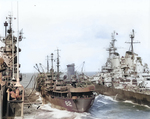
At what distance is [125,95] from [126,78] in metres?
6.82

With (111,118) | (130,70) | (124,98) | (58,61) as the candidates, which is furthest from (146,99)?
(58,61)

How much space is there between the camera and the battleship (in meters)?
40.6

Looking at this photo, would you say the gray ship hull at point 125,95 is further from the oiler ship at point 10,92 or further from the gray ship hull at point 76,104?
the oiler ship at point 10,92

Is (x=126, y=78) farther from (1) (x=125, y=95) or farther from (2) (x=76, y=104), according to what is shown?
(2) (x=76, y=104)

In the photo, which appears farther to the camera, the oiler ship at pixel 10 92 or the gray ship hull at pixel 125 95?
the gray ship hull at pixel 125 95

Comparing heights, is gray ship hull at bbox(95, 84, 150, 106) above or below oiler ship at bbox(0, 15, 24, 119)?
below

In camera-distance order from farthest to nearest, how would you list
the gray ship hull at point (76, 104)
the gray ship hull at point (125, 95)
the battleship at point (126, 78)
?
the battleship at point (126, 78), the gray ship hull at point (125, 95), the gray ship hull at point (76, 104)

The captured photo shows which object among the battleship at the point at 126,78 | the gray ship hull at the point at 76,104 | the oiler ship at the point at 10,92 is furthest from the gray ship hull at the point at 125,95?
the oiler ship at the point at 10,92

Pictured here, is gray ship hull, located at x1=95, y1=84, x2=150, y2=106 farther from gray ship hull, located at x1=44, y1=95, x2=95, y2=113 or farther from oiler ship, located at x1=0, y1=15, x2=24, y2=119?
oiler ship, located at x1=0, y1=15, x2=24, y2=119

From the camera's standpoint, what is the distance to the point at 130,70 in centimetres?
5031

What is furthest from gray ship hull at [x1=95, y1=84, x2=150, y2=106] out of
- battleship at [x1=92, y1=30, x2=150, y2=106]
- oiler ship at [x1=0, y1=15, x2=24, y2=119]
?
oiler ship at [x1=0, y1=15, x2=24, y2=119]

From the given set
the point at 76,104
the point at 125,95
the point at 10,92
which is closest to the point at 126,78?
the point at 125,95

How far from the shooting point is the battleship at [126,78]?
40594 mm

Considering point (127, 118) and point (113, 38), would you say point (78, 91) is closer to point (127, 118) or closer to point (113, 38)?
point (127, 118)
